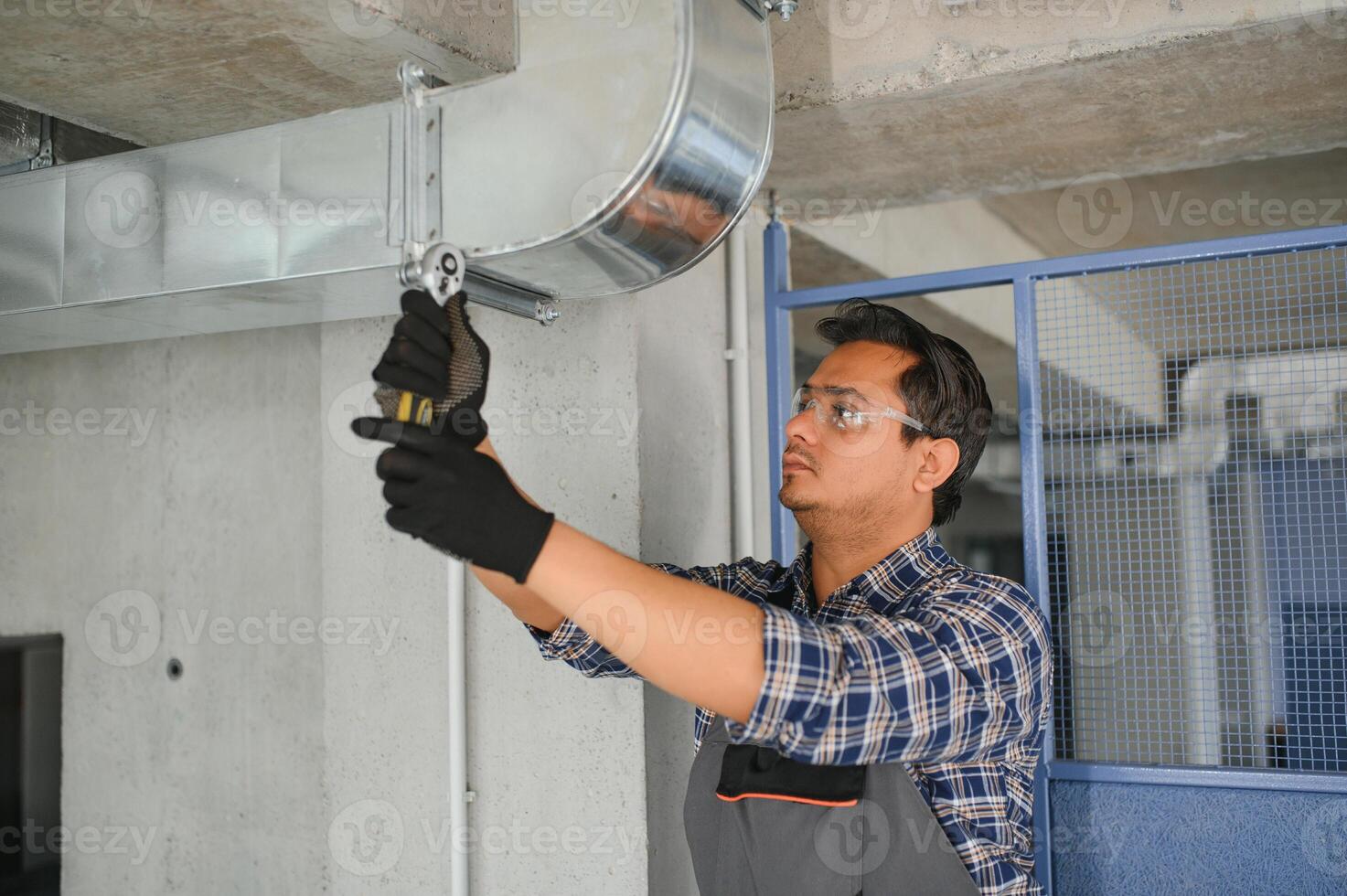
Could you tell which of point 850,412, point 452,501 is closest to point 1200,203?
point 850,412

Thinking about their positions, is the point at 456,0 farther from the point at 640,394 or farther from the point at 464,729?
the point at 464,729

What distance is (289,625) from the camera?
2.52 metres

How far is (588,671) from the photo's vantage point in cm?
171

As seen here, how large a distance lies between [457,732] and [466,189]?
1070mm

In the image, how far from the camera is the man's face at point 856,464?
5.66 ft

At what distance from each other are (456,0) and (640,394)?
2.40ft

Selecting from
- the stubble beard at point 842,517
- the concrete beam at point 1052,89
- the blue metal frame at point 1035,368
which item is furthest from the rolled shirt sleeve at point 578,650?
the concrete beam at point 1052,89

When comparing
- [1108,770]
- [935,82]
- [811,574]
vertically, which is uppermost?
[935,82]

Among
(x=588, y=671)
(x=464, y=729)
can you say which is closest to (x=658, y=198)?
(x=588, y=671)
